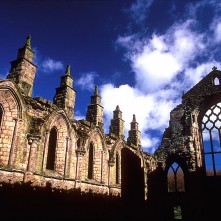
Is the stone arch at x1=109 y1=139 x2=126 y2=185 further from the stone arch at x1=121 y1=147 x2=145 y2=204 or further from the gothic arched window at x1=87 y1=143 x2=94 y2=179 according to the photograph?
the stone arch at x1=121 y1=147 x2=145 y2=204

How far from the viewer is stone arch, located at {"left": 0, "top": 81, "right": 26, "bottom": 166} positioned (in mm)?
8586

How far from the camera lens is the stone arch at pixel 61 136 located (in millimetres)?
10691

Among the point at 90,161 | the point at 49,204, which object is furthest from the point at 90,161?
the point at 49,204

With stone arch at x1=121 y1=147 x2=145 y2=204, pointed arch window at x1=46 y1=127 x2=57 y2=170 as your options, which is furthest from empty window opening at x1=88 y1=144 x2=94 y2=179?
stone arch at x1=121 y1=147 x2=145 y2=204

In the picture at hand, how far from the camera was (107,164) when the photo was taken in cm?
1423

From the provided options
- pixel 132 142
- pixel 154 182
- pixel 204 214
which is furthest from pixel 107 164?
pixel 204 214

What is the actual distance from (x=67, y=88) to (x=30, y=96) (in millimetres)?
2577

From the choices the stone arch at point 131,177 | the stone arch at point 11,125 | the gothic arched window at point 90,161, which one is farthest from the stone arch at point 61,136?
the stone arch at point 131,177

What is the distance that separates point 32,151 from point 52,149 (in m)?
1.87

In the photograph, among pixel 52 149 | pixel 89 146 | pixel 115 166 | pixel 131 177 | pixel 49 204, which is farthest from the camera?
pixel 115 166

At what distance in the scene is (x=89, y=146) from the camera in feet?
42.6

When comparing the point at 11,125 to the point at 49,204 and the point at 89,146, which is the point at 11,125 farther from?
the point at 89,146

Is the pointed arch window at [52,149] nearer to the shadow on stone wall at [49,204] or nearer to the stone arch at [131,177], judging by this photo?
the shadow on stone wall at [49,204]

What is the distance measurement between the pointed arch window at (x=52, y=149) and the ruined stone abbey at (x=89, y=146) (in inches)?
1.7
